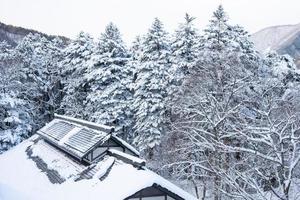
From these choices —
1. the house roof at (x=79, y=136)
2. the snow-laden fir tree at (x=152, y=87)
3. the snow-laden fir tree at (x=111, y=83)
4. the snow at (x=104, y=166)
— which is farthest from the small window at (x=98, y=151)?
the snow-laden fir tree at (x=111, y=83)

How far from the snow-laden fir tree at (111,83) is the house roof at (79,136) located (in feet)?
21.6

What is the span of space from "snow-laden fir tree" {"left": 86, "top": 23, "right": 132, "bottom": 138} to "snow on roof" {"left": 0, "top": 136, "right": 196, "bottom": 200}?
7299mm

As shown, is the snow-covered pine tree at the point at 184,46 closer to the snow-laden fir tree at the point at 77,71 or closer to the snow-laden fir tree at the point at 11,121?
the snow-laden fir tree at the point at 77,71

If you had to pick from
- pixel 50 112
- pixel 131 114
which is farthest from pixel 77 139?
pixel 50 112

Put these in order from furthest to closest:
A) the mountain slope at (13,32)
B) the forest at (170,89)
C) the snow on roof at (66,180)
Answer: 1. the mountain slope at (13,32)
2. the forest at (170,89)
3. the snow on roof at (66,180)

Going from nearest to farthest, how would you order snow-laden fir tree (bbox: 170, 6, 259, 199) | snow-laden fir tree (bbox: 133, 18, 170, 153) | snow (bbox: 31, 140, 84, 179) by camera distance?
1. snow (bbox: 31, 140, 84, 179)
2. snow-laden fir tree (bbox: 170, 6, 259, 199)
3. snow-laden fir tree (bbox: 133, 18, 170, 153)

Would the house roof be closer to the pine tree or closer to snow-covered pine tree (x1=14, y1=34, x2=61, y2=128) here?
the pine tree

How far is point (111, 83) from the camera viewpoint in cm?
3219

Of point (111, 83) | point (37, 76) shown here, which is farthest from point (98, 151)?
point (37, 76)

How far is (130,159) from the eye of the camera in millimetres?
13414

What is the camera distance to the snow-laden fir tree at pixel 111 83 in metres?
30.6

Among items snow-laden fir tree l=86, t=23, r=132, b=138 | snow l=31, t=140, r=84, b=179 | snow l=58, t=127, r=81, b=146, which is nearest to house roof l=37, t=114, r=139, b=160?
snow l=58, t=127, r=81, b=146

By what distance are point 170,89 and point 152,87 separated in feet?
8.34

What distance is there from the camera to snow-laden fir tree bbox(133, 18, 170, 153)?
87.7 feet
